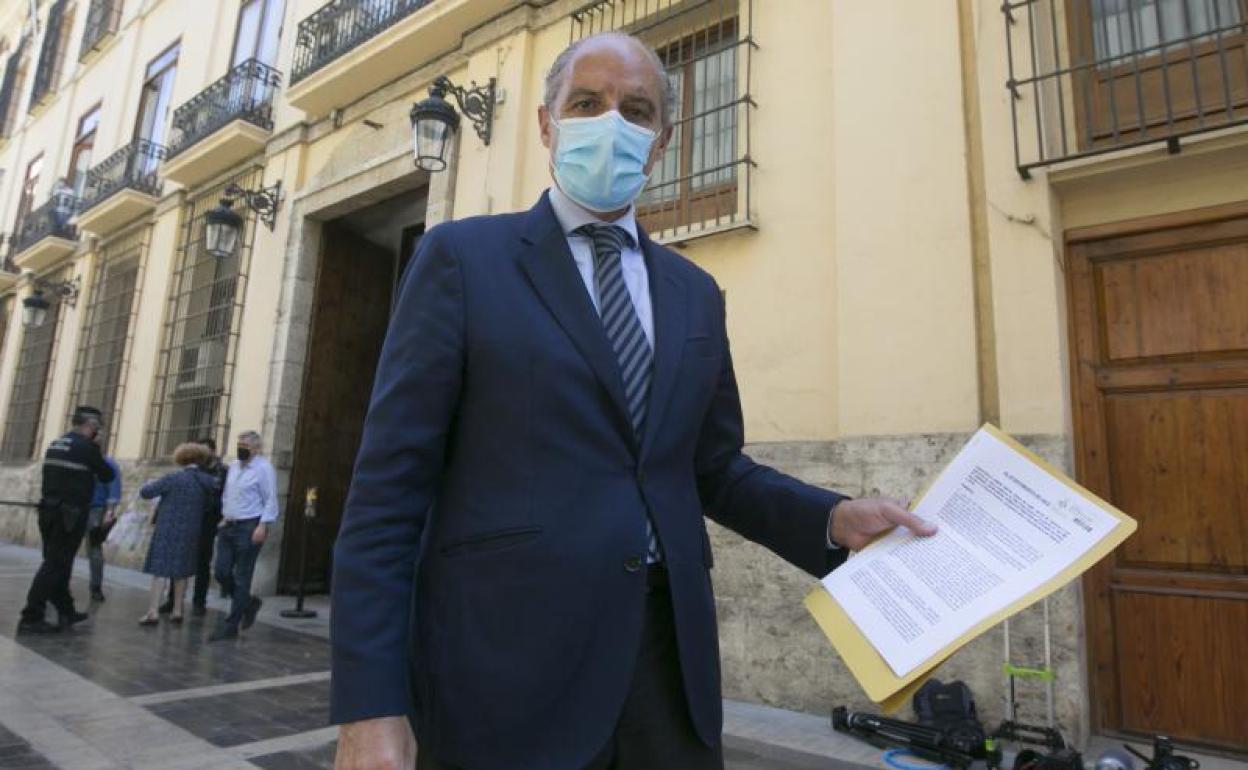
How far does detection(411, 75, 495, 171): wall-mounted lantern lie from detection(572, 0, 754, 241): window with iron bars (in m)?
1.55

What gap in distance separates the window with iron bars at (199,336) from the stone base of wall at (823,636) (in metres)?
7.40

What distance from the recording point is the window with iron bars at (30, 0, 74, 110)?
17.5m

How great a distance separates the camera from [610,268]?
142 centimetres

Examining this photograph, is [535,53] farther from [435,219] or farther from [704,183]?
[704,183]

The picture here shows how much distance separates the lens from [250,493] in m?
7.10

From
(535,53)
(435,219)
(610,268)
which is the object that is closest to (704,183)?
(535,53)

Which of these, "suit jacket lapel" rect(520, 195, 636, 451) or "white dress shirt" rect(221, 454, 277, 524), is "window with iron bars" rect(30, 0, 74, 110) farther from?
"suit jacket lapel" rect(520, 195, 636, 451)

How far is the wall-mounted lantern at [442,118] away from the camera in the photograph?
7070 mm

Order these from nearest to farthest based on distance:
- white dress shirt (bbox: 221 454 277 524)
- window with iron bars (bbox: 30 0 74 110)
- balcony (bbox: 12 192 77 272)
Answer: white dress shirt (bbox: 221 454 277 524), balcony (bbox: 12 192 77 272), window with iron bars (bbox: 30 0 74 110)

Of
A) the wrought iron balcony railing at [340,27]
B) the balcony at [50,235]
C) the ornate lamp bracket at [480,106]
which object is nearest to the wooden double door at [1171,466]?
the ornate lamp bracket at [480,106]

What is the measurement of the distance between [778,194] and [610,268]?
174 inches

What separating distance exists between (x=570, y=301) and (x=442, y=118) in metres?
6.51

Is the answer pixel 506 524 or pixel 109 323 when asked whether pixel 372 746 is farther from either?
pixel 109 323

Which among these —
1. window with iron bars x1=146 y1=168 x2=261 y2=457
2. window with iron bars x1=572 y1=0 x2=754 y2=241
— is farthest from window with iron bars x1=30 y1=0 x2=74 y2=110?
window with iron bars x1=572 y1=0 x2=754 y2=241
